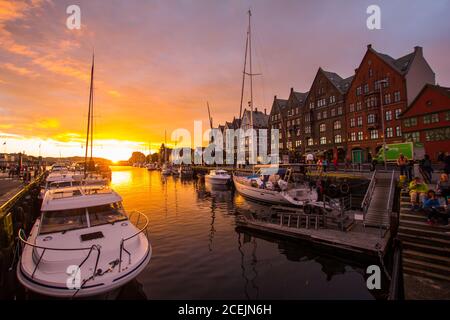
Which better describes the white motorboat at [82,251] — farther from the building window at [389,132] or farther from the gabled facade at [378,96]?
the building window at [389,132]

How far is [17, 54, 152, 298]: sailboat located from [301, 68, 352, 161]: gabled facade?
5071cm

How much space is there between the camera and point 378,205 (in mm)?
16031

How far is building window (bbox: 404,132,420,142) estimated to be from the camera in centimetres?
3688

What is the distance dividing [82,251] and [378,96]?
176 ft

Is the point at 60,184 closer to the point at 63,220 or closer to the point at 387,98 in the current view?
the point at 63,220

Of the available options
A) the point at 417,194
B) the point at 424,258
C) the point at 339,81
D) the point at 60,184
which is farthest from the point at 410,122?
the point at 60,184

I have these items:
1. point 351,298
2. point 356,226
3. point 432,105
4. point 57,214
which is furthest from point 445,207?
point 432,105

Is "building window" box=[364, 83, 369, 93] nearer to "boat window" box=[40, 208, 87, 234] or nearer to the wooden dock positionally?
the wooden dock

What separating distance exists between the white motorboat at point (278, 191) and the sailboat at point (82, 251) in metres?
15.3

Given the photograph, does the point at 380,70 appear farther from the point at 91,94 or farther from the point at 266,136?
the point at 91,94

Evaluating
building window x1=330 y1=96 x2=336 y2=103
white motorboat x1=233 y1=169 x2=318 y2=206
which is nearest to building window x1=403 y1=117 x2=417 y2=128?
building window x1=330 y1=96 x2=336 y2=103

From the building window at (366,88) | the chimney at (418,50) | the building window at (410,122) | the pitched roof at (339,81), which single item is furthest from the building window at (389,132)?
the chimney at (418,50)

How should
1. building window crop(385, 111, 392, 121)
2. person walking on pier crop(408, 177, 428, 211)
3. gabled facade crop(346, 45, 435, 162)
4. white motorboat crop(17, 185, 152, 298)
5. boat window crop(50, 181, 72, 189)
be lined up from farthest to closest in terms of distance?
building window crop(385, 111, 392, 121)
gabled facade crop(346, 45, 435, 162)
boat window crop(50, 181, 72, 189)
person walking on pier crop(408, 177, 428, 211)
white motorboat crop(17, 185, 152, 298)

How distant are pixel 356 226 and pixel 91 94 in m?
32.1
